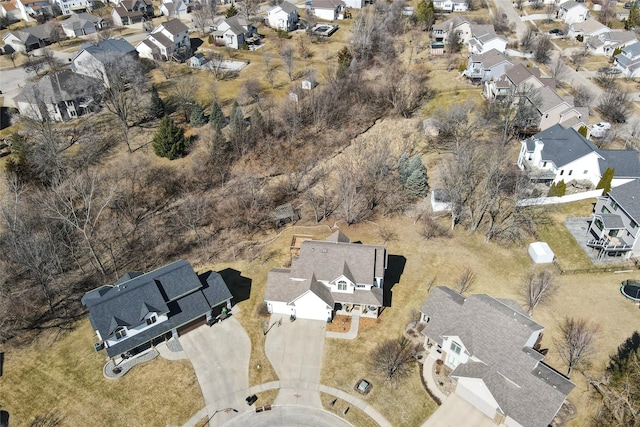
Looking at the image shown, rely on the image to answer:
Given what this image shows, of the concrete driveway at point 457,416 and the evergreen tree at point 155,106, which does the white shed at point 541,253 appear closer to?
the concrete driveway at point 457,416

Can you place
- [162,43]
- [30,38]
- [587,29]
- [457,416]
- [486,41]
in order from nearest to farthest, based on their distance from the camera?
1. [457,416]
2. [486,41]
3. [162,43]
4. [30,38]
5. [587,29]

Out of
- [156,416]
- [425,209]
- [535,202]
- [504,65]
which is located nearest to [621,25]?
[504,65]

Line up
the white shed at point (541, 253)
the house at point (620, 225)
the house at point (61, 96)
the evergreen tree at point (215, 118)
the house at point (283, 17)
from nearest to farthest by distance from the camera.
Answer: the house at point (620, 225)
the white shed at point (541, 253)
the evergreen tree at point (215, 118)
the house at point (61, 96)
the house at point (283, 17)

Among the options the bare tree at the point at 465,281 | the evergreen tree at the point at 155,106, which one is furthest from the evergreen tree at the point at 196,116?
the bare tree at the point at 465,281

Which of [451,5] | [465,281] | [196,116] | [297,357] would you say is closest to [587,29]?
[451,5]

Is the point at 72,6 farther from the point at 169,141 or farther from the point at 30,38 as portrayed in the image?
the point at 169,141

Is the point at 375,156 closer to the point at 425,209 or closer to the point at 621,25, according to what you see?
the point at 425,209
